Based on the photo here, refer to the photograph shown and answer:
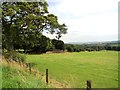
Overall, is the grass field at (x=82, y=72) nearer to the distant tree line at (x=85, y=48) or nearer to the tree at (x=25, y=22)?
the tree at (x=25, y=22)

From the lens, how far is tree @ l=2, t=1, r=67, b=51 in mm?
31188

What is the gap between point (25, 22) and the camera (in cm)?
3109

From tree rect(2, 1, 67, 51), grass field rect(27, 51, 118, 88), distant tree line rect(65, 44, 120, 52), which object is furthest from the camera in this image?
distant tree line rect(65, 44, 120, 52)

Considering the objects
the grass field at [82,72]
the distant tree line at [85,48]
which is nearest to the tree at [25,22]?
the grass field at [82,72]

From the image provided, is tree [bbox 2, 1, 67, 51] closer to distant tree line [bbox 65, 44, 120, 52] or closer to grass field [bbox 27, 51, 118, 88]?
grass field [bbox 27, 51, 118, 88]

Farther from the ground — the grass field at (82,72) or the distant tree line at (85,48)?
the distant tree line at (85,48)

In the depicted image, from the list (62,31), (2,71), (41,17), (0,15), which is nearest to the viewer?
(2,71)

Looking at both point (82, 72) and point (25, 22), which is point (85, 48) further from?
point (82, 72)

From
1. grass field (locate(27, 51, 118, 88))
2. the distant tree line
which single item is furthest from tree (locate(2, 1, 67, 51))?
the distant tree line

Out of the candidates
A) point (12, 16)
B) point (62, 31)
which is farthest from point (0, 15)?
point (62, 31)

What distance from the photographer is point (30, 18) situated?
30703mm

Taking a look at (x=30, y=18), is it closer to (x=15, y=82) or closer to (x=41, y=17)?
(x=41, y=17)

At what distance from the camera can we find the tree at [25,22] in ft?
102

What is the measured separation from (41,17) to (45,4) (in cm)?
253
